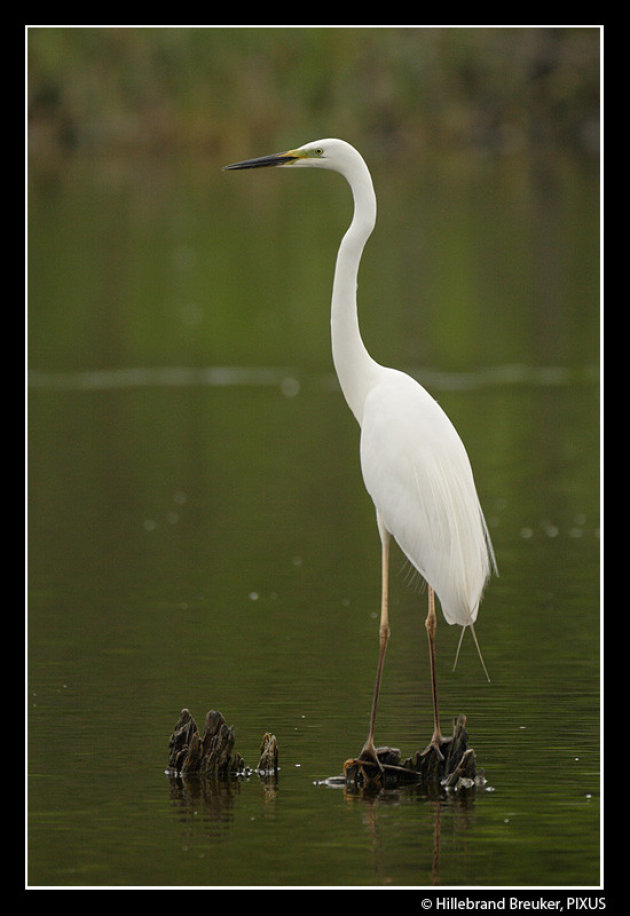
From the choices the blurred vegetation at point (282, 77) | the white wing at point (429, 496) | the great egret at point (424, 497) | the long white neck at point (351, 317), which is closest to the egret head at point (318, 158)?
the great egret at point (424, 497)

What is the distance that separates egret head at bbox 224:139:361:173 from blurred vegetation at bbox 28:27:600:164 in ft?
117

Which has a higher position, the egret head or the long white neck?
the egret head

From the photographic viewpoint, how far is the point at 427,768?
8.02 meters

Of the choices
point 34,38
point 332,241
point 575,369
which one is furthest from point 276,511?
point 34,38

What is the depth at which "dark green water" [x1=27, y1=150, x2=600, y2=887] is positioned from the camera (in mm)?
7316

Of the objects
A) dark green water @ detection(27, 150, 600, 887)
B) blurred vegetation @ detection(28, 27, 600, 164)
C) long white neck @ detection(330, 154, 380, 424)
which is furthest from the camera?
blurred vegetation @ detection(28, 27, 600, 164)

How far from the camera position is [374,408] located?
8414 millimetres

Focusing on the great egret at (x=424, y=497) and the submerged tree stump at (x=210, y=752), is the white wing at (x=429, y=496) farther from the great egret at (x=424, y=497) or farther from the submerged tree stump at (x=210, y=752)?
the submerged tree stump at (x=210, y=752)

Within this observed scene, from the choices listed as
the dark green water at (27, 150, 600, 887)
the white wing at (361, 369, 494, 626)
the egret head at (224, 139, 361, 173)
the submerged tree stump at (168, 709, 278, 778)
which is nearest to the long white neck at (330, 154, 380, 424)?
the egret head at (224, 139, 361, 173)

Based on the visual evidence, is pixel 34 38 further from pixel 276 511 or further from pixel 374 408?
pixel 374 408

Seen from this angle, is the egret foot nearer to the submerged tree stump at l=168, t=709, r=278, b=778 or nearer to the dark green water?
the dark green water

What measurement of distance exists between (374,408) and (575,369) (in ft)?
49.3

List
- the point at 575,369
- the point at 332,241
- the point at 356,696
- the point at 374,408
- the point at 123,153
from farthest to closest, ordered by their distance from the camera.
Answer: the point at 123,153
the point at 332,241
the point at 575,369
the point at 356,696
the point at 374,408

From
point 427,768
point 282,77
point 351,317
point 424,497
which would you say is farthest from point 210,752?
point 282,77
